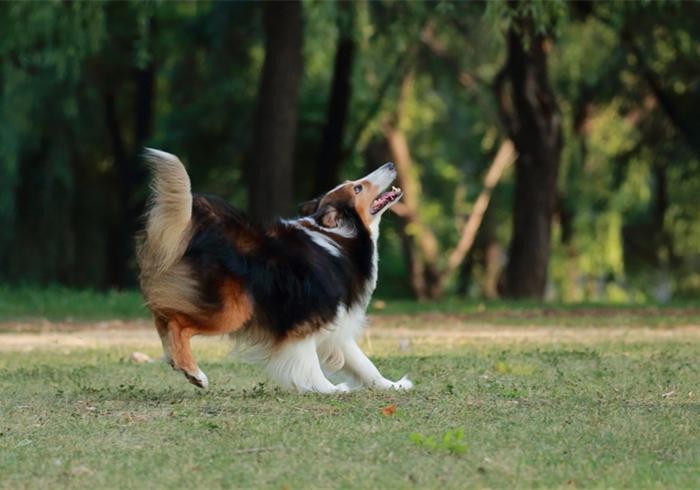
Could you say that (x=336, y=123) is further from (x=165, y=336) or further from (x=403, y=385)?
(x=165, y=336)

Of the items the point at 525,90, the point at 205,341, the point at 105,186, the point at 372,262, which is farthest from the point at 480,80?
the point at 372,262

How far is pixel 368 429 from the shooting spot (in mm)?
8188

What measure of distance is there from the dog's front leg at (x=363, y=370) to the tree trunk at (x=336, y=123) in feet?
52.1

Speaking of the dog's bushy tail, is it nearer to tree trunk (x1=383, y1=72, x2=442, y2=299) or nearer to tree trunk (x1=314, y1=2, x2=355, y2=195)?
tree trunk (x1=314, y1=2, x2=355, y2=195)

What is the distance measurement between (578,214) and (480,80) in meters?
4.23

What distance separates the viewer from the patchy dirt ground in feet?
48.7

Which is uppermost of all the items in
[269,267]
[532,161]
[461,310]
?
Answer: [532,161]

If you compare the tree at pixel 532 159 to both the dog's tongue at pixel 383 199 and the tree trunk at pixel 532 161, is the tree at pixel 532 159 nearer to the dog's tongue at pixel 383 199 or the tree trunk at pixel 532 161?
the tree trunk at pixel 532 161

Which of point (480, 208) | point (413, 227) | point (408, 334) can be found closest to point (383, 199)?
point (408, 334)

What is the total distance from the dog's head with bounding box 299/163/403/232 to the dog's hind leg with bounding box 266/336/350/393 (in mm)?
1014

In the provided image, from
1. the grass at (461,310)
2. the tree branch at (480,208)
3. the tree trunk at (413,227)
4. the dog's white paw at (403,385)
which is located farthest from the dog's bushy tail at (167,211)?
the tree branch at (480,208)

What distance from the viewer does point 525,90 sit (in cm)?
Answer: 2362

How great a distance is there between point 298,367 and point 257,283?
2.24 feet

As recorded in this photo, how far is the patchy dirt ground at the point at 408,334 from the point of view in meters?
14.8
